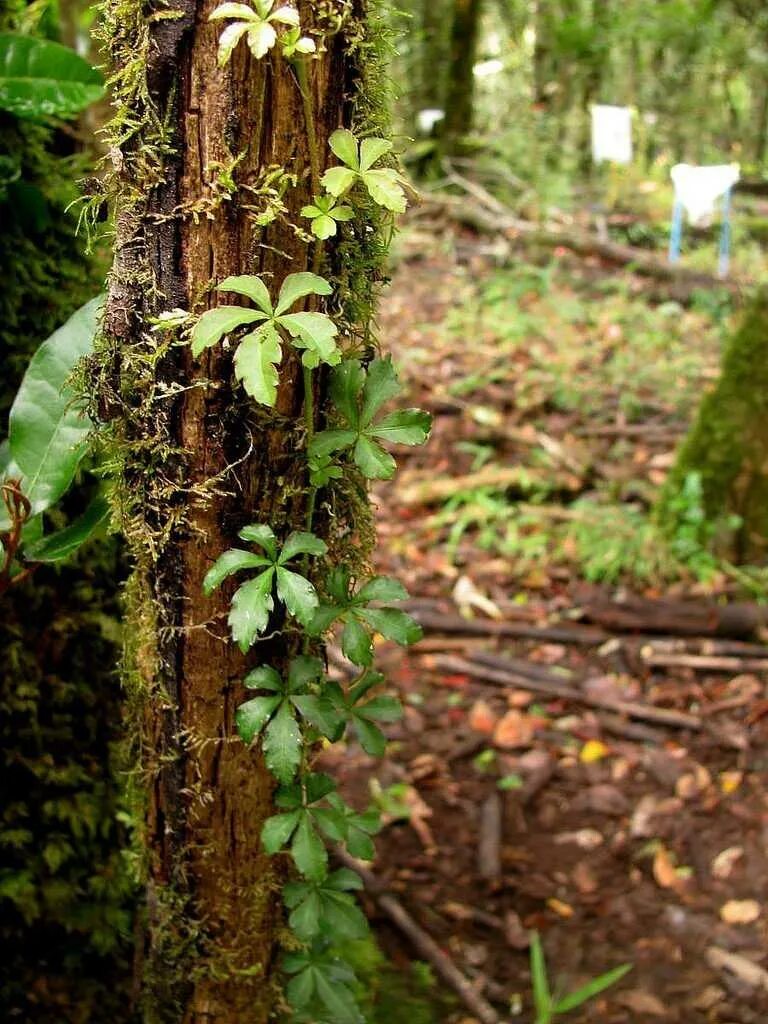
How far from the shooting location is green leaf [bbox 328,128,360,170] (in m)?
1.06

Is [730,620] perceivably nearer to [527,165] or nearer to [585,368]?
[585,368]

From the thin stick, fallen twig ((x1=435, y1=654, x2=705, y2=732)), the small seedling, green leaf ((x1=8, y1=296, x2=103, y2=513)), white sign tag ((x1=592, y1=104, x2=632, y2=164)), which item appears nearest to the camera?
green leaf ((x1=8, y1=296, x2=103, y2=513))

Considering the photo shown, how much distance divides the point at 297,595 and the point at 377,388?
298 mm

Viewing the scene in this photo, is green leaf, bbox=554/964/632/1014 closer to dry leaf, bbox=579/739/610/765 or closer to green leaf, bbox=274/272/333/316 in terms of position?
dry leaf, bbox=579/739/610/765

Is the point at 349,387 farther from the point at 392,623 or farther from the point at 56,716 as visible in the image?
the point at 56,716

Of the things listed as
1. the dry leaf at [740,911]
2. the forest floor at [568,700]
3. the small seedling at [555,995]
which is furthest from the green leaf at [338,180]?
the dry leaf at [740,911]

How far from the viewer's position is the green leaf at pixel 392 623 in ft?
4.18

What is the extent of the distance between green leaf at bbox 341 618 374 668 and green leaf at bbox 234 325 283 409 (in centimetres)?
36

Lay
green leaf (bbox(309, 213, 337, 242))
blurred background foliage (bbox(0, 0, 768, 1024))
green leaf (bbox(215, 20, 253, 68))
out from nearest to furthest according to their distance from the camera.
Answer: green leaf (bbox(215, 20, 253, 68)) → green leaf (bbox(309, 213, 337, 242)) → blurred background foliage (bbox(0, 0, 768, 1024))

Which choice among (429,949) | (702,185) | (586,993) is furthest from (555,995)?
(702,185)

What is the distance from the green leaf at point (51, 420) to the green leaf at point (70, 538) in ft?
0.17

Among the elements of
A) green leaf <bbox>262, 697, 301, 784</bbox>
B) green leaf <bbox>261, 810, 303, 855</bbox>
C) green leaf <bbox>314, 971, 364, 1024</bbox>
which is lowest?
green leaf <bbox>314, 971, 364, 1024</bbox>

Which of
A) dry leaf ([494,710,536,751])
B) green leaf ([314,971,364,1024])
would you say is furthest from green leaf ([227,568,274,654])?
dry leaf ([494,710,536,751])

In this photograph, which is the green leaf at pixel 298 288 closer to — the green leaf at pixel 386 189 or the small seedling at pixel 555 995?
the green leaf at pixel 386 189
